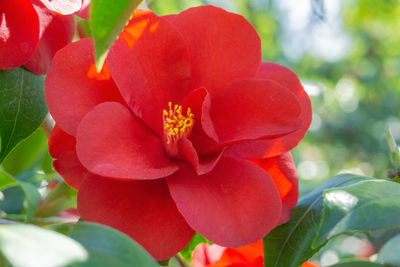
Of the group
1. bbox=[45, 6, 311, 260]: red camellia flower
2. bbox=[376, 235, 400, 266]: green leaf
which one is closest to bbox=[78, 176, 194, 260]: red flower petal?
bbox=[45, 6, 311, 260]: red camellia flower

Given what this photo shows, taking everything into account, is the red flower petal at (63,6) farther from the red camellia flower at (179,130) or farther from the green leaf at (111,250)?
the green leaf at (111,250)

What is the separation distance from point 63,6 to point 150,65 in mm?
96

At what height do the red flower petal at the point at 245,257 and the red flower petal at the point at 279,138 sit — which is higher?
the red flower petal at the point at 279,138

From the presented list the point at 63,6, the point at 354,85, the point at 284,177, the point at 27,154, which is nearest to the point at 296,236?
the point at 284,177

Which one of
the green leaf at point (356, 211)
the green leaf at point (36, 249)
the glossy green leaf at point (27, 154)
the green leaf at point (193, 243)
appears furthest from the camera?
the glossy green leaf at point (27, 154)

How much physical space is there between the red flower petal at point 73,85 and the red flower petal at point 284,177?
165mm

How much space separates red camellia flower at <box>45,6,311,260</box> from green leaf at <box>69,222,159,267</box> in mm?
76

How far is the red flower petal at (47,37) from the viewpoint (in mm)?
473

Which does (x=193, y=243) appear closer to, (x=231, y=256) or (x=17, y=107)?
(x=231, y=256)

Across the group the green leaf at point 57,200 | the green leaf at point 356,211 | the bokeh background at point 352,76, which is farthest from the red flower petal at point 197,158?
the bokeh background at point 352,76

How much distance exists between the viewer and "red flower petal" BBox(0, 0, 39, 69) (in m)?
0.44

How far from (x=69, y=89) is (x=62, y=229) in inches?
4.7

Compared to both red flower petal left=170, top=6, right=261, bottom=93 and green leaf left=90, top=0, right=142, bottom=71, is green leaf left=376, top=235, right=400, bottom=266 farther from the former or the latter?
green leaf left=90, top=0, right=142, bottom=71

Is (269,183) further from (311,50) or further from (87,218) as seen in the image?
(311,50)
